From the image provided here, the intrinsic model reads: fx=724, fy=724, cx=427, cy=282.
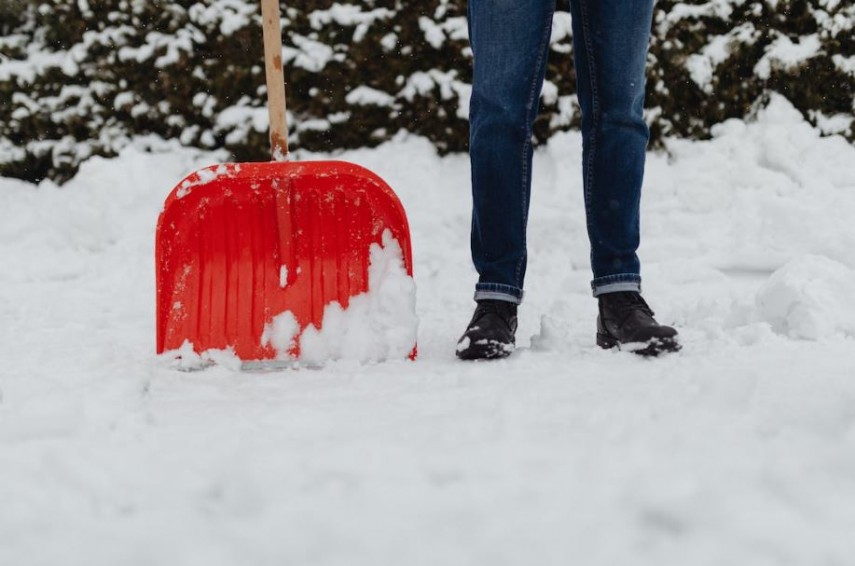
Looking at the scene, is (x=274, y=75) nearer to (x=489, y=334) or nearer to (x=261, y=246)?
(x=261, y=246)

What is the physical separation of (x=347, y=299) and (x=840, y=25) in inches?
101

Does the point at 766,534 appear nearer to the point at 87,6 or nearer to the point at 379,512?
the point at 379,512

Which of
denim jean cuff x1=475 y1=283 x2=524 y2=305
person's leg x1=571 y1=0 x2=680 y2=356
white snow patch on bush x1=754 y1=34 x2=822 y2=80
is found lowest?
denim jean cuff x1=475 y1=283 x2=524 y2=305

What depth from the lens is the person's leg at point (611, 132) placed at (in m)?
1.63

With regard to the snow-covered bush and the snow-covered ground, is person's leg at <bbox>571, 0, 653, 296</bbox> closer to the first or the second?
the snow-covered ground

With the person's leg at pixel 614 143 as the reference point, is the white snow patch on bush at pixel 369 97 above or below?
above

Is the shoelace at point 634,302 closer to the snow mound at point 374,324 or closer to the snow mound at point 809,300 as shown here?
the snow mound at point 809,300

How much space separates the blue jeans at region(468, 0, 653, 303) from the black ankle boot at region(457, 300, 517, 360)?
32 mm

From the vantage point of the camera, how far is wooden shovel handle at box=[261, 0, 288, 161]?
1.71 meters

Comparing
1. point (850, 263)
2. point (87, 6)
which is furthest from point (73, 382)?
point (87, 6)

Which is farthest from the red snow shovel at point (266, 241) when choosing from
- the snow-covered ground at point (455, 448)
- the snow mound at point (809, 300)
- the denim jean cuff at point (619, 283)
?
the snow mound at point (809, 300)

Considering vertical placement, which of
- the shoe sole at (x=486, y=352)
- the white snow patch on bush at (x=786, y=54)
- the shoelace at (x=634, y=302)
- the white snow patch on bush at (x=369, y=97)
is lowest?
the shoe sole at (x=486, y=352)

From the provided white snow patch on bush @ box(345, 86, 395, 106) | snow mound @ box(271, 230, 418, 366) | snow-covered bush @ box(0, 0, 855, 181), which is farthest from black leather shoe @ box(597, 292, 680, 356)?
white snow patch on bush @ box(345, 86, 395, 106)

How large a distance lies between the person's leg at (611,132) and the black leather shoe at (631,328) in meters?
0.03
